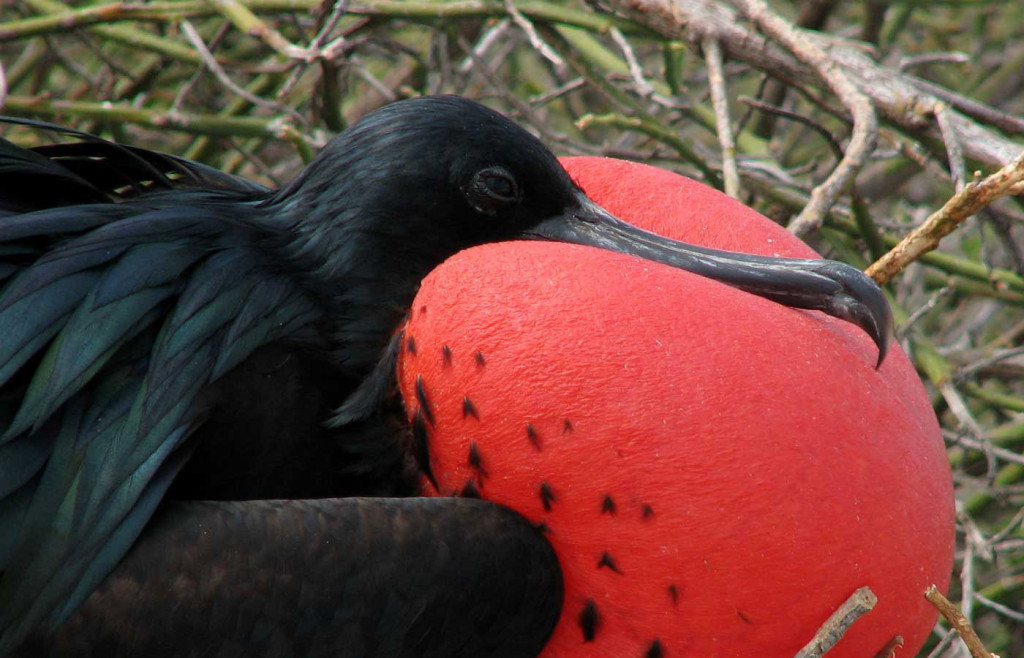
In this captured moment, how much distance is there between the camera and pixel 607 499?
4.29 feet

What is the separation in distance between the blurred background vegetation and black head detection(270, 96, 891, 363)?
40cm

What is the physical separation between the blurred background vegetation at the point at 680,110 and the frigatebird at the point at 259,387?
0.42 meters

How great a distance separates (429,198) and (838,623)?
722mm

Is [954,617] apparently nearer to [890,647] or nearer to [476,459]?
[890,647]

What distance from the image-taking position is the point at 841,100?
2.01m

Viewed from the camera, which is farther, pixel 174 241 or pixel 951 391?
pixel 951 391

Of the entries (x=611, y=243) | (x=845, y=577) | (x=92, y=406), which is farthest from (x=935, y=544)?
(x=92, y=406)

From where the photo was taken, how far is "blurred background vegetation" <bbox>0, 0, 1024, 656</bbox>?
2.12 metres

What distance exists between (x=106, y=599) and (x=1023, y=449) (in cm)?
173

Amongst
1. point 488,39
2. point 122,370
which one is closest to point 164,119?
point 488,39

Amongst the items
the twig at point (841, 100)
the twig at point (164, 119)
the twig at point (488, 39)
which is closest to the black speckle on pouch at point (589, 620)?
the twig at point (841, 100)

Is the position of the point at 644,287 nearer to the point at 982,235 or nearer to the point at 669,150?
the point at 982,235

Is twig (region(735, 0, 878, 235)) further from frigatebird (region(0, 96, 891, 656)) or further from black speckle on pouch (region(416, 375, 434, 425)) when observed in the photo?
black speckle on pouch (region(416, 375, 434, 425))

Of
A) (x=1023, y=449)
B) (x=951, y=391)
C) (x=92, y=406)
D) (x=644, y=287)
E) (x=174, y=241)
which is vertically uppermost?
(x=644, y=287)
